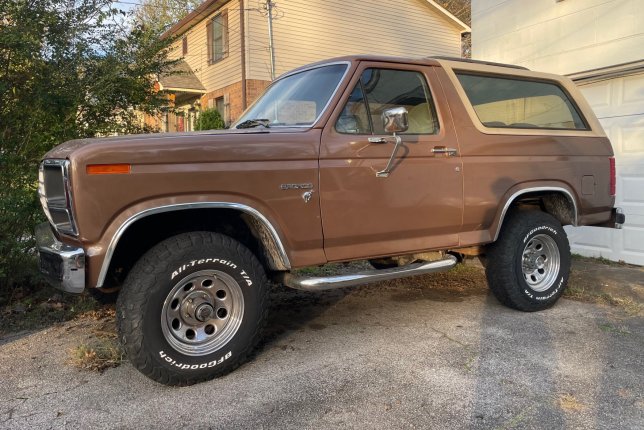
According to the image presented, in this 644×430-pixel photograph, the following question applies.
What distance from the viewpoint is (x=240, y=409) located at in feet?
9.83

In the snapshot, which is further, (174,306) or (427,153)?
(427,153)

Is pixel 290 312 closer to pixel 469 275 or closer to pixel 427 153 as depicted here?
pixel 427 153

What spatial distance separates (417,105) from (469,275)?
2730mm

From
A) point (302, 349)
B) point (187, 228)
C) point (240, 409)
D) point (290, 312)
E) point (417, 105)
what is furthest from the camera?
point (290, 312)

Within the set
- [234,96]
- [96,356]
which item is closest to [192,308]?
[96,356]

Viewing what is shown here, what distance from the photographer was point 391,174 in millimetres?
3930

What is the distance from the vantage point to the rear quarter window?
15.2ft

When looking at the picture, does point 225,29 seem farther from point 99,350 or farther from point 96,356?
point 96,356

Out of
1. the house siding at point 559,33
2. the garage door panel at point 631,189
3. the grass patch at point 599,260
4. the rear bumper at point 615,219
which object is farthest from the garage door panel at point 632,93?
the rear bumper at point 615,219

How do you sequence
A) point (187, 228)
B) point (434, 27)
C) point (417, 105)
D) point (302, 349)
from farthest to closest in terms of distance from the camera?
point (434, 27) < point (417, 105) < point (302, 349) < point (187, 228)

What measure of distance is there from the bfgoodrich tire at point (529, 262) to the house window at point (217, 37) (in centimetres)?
1406

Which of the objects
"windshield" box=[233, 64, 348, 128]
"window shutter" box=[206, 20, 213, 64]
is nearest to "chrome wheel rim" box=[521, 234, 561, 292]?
"windshield" box=[233, 64, 348, 128]

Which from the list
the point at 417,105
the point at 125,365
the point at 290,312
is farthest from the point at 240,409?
the point at 417,105

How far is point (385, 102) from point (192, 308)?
215cm
